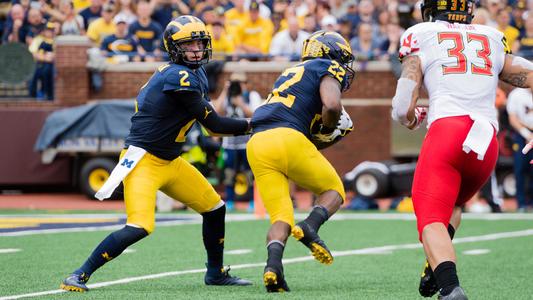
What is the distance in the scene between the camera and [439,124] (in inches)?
246

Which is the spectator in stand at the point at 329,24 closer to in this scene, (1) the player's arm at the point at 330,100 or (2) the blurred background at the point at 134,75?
(2) the blurred background at the point at 134,75

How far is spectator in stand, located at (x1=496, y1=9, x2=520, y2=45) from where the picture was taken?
18.4 metres

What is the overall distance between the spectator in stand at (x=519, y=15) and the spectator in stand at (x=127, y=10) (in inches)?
260

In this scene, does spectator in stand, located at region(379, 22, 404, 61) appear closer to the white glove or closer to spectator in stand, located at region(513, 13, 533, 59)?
spectator in stand, located at region(513, 13, 533, 59)

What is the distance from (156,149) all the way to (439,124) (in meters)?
2.30

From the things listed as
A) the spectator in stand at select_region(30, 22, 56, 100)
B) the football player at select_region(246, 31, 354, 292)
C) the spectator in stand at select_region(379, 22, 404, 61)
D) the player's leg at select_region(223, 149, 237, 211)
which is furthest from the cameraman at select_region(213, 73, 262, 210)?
the football player at select_region(246, 31, 354, 292)

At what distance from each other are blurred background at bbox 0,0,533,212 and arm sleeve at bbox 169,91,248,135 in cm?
957

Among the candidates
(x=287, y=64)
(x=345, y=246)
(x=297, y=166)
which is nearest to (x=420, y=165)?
(x=297, y=166)

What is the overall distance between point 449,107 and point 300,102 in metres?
1.72

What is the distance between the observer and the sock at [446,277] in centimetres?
602

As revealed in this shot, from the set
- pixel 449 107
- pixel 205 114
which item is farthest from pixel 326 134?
pixel 449 107

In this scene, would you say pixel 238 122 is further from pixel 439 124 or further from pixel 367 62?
pixel 367 62

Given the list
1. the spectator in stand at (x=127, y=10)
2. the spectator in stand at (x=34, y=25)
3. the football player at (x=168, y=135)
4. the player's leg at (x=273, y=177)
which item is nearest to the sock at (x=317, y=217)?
the player's leg at (x=273, y=177)

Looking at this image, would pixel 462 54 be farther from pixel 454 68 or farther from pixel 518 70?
pixel 518 70
